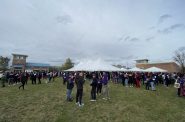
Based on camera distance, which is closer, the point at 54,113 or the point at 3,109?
the point at 54,113

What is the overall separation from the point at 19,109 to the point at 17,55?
68942 mm

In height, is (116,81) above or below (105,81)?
below

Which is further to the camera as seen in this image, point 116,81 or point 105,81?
point 116,81

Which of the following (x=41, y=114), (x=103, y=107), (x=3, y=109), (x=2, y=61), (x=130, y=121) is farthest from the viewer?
(x=2, y=61)

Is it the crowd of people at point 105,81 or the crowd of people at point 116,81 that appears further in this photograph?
the crowd of people at point 105,81

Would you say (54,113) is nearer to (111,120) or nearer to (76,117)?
(76,117)

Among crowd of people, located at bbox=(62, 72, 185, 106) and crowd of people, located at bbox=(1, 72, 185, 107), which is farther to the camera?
crowd of people, located at bbox=(1, 72, 185, 107)

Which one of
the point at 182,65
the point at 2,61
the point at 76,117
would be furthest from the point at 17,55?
the point at 76,117

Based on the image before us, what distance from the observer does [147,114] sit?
8.88 m

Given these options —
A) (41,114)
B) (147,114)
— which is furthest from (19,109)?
(147,114)

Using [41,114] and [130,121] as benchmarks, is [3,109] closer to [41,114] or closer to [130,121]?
[41,114]

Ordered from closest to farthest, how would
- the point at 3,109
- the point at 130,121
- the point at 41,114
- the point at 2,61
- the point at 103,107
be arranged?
the point at 130,121 → the point at 41,114 → the point at 3,109 → the point at 103,107 → the point at 2,61

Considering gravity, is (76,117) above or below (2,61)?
below

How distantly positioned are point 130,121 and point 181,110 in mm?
3889
